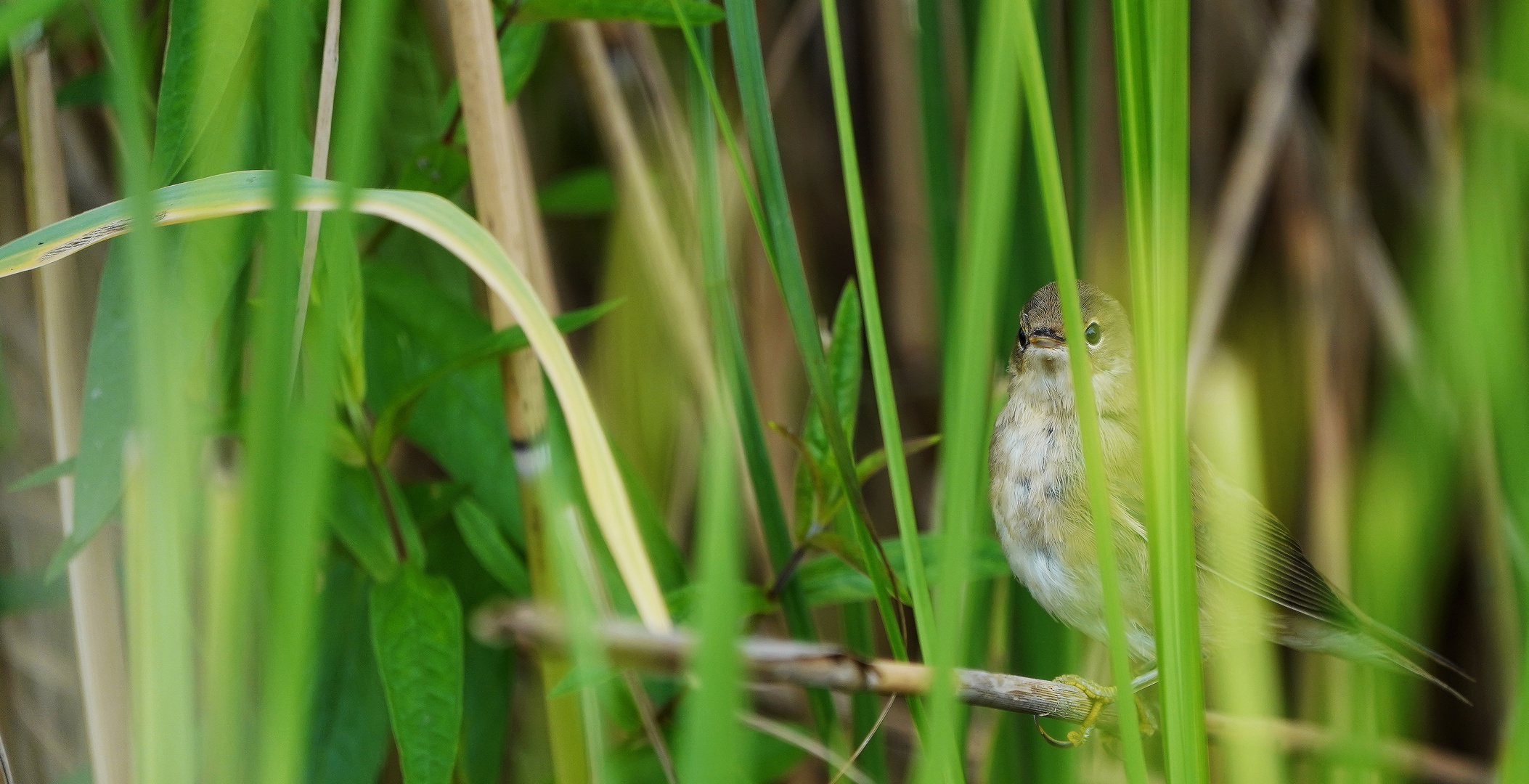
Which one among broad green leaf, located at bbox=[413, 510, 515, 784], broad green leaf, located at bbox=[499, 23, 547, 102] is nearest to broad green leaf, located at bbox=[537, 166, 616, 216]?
broad green leaf, located at bbox=[499, 23, 547, 102]

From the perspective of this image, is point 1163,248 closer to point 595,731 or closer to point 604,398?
point 595,731

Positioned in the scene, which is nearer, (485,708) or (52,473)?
(52,473)

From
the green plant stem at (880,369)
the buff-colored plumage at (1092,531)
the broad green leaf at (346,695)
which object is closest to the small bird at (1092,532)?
the buff-colored plumage at (1092,531)

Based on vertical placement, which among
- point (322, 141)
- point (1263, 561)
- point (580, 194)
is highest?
point (580, 194)

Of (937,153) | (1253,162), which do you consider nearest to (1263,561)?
(937,153)

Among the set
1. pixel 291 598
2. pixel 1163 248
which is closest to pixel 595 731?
pixel 291 598

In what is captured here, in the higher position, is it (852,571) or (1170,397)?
(1170,397)

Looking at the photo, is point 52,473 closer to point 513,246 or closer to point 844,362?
point 513,246
